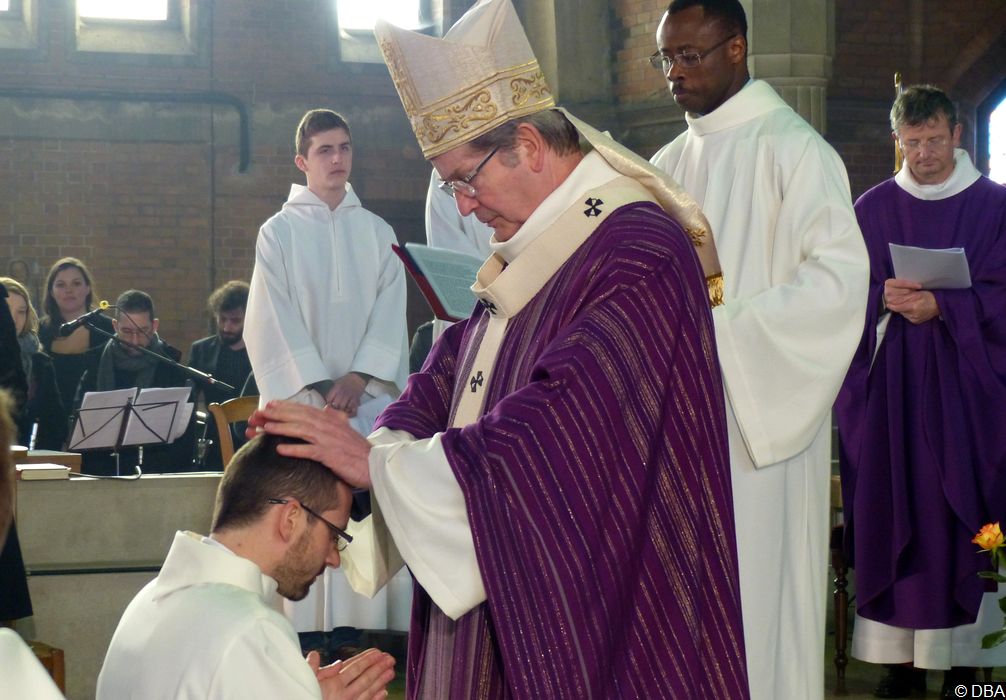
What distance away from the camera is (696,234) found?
2941 millimetres

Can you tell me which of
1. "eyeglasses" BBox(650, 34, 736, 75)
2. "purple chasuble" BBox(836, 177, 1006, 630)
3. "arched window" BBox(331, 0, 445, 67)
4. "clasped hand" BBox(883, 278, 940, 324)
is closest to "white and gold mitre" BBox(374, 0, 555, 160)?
"eyeglasses" BBox(650, 34, 736, 75)

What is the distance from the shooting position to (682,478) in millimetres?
2670

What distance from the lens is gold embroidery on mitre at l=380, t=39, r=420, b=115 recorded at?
119 inches

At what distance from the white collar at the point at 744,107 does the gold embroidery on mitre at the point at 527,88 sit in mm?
1326

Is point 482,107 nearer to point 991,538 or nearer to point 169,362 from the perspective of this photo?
point 991,538

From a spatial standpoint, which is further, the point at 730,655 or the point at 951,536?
the point at 951,536

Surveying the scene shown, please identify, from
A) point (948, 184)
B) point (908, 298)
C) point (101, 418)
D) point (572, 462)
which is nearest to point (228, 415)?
point (101, 418)

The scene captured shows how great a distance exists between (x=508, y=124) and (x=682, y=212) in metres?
0.38

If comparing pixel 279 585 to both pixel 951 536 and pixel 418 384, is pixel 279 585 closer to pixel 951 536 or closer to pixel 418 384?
pixel 418 384

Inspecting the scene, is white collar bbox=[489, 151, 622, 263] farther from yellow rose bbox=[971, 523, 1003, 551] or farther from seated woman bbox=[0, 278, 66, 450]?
seated woman bbox=[0, 278, 66, 450]

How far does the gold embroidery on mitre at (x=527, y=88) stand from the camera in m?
2.93

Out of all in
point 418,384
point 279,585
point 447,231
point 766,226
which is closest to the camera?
point 279,585

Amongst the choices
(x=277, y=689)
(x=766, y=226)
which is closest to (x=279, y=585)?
(x=277, y=689)

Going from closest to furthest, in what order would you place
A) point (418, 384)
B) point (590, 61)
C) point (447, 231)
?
point (418, 384) < point (447, 231) < point (590, 61)
